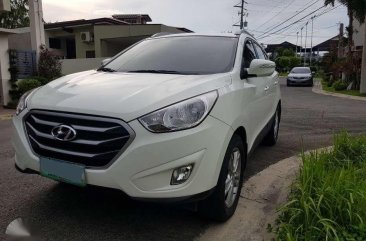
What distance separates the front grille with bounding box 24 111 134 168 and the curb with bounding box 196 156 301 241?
105 cm

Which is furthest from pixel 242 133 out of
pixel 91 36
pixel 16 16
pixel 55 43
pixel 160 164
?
pixel 16 16

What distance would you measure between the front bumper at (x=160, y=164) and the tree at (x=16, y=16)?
34.5 meters

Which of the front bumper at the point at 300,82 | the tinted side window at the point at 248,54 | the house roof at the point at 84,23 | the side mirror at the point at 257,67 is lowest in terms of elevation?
the front bumper at the point at 300,82

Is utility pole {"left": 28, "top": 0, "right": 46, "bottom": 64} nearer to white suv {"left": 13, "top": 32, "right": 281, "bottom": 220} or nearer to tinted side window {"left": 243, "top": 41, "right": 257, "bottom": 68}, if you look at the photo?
tinted side window {"left": 243, "top": 41, "right": 257, "bottom": 68}

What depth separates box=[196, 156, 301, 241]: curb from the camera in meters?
3.29

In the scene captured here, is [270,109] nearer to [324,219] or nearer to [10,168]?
[324,219]

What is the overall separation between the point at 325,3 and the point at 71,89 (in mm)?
26826

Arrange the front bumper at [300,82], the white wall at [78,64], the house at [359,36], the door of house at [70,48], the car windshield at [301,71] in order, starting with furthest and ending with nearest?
the door of house at [70,48]
the car windshield at [301,71]
the front bumper at [300,82]
the house at [359,36]
the white wall at [78,64]

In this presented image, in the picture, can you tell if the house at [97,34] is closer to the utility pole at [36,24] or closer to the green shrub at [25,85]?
the utility pole at [36,24]

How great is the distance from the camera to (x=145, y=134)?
2781mm

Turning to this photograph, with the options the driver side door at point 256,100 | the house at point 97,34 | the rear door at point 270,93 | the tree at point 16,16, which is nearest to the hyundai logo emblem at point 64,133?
the driver side door at point 256,100

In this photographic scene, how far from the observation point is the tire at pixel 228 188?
3224 millimetres

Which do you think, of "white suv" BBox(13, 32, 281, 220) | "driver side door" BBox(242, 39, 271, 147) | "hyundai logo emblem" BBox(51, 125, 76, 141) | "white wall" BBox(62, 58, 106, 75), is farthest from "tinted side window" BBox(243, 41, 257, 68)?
"white wall" BBox(62, 58, 106, 75)

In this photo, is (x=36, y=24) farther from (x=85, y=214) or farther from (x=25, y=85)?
(x=85, y=214)
